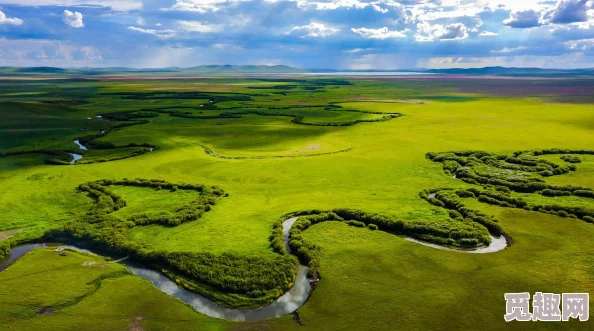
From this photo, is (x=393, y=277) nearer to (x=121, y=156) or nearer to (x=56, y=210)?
(x=56, y=210)

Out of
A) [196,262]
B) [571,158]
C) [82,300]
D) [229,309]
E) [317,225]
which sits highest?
[571,158]

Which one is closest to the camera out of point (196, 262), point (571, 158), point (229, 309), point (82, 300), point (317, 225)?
point (229, 309)

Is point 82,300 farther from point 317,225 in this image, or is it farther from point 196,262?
point 317,225

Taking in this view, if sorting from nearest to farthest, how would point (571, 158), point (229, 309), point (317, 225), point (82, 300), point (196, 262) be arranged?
point (229, 309), point (82, 300), point (196, 262), point (317, 225), point (571, 158)

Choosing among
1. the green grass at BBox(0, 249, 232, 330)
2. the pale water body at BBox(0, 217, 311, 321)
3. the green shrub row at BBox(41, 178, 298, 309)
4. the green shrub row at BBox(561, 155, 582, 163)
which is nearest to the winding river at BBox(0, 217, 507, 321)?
the pale water body at BBox(0, 217, 311, 321)

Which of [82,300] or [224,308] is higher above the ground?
[82,300]

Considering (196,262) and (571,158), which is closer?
(196,262)

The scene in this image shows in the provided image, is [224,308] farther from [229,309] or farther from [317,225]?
[317,225]

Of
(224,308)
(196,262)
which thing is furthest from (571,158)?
(224,308)

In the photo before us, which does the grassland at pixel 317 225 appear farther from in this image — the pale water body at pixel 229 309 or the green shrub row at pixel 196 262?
the green shrub row at pixel 196 262

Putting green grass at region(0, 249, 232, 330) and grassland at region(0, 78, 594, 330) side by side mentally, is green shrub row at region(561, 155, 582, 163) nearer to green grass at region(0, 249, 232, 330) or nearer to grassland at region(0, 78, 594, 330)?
grassland at region(0, 78, 594, 330)

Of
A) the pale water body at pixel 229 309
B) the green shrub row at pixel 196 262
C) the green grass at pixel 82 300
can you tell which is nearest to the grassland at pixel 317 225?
the green grass at pixel 82 300
